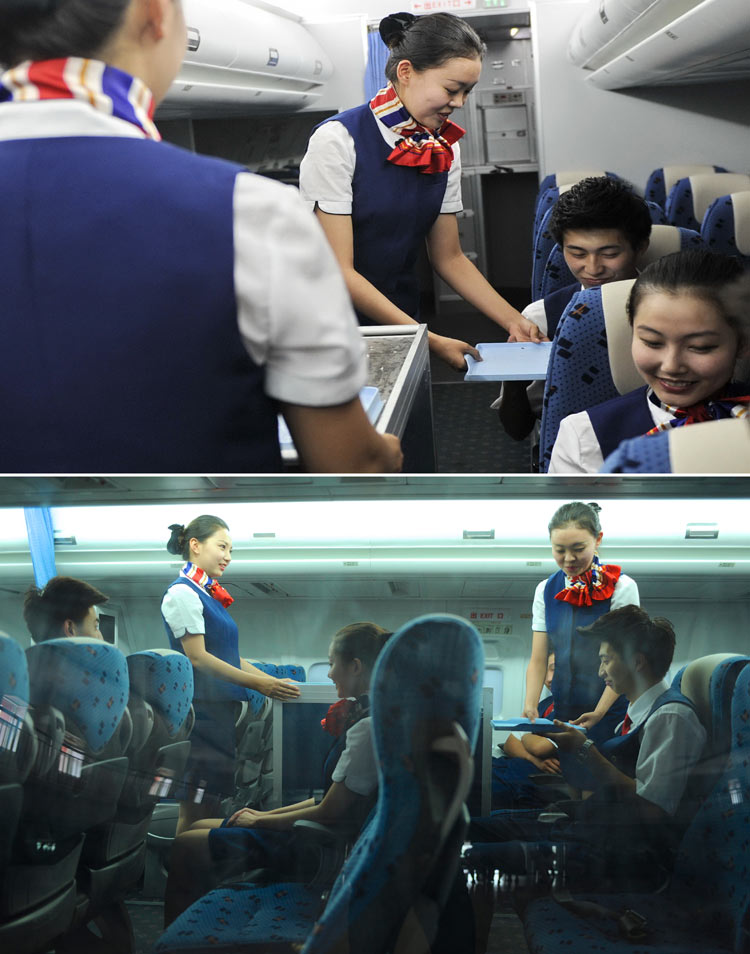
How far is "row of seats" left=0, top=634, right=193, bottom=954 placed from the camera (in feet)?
2.43

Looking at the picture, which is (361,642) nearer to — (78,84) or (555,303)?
(78,84)

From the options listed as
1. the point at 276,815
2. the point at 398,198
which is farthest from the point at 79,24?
the point at 398,198

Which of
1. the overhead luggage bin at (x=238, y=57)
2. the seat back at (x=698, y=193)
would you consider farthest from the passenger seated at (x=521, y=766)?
the seat back at (x=698, y=193)

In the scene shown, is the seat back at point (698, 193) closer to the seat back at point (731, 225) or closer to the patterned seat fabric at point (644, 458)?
the seat back at point (731, 225)

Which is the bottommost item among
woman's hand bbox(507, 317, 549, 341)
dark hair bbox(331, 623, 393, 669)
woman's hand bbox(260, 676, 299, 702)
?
woman's hand bbox(260, 676, 299, 702)

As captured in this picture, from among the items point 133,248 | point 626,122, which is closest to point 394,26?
point 133,248

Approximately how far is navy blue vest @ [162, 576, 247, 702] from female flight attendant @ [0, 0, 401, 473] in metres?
0.17

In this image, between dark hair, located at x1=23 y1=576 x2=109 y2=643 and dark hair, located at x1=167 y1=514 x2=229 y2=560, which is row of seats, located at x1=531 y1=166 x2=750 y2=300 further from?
dark hair, located at x1=23 y1=576 x2=109 y2=643

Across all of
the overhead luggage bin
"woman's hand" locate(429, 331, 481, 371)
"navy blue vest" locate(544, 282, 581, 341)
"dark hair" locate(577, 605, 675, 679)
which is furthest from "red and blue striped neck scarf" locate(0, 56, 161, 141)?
the overhead luggage bin

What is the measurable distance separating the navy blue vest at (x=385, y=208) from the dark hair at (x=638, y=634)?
146cm

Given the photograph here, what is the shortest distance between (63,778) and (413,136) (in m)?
1.58

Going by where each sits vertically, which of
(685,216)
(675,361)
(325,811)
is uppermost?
(685,216)

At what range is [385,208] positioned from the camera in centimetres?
202

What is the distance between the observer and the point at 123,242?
63 centimetres
